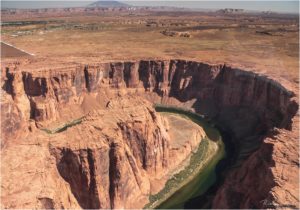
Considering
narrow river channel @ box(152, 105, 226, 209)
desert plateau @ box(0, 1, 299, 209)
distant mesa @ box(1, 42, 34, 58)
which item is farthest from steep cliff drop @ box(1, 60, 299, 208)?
distant mesa @ box(1, 42, 34, 58)

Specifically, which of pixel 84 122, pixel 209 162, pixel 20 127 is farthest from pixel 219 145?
pixel 20 127

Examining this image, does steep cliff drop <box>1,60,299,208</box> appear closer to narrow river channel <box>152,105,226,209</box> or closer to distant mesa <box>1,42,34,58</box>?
narrow river channel <box>152,105,226,209</box>

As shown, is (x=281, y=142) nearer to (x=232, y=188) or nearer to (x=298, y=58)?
(x=232, y=188)

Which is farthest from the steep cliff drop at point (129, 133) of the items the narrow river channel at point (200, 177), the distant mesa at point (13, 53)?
the distant mesa at point (13, 53)

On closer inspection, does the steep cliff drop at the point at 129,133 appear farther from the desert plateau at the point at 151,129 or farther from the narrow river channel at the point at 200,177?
the narrow river channel at the point at 200,177

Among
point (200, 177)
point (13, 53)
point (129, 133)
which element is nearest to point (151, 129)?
point (129, 133)
